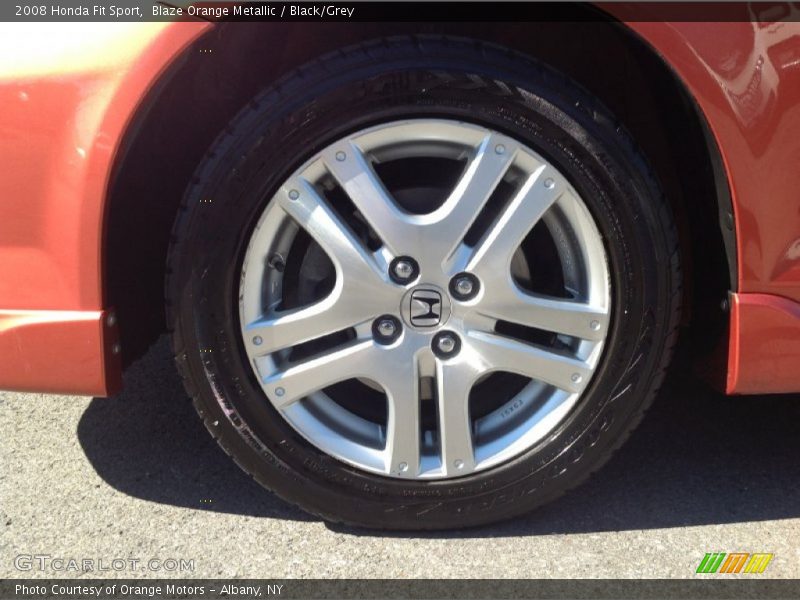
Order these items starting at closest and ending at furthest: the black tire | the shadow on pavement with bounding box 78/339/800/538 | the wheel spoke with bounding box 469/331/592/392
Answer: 1. the black tire
2. the wheel spoke with bounding box 469/331/592/392
3. the shadow on pavement with bounding box 78/339/800/538

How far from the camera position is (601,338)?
183 centimetres

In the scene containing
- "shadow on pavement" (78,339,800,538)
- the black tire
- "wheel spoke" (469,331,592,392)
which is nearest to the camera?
the black tire

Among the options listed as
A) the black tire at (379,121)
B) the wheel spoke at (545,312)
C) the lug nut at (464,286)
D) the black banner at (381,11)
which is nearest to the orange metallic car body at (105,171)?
the black banner at (381,11)

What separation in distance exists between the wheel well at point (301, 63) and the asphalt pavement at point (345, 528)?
355 mm

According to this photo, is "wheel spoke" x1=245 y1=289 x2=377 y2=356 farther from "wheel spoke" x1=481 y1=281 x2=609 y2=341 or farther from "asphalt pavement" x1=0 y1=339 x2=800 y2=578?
"asphalt pavement" x1=0 y1=339 x2=800 y2=578

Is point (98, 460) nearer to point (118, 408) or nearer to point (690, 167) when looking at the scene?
point (118, 408)

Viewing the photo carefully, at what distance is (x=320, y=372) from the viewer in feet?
5.99

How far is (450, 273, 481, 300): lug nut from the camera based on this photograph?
5.89 ft

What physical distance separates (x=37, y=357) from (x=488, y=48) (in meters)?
1.03

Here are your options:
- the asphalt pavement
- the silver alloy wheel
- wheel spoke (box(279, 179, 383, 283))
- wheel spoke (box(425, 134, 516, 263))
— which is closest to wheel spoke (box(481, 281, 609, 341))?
the silver alloy wheel

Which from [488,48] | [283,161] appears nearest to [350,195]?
[283,161]

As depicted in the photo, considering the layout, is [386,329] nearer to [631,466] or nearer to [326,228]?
[326,228]

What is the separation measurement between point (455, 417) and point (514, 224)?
0.40 m

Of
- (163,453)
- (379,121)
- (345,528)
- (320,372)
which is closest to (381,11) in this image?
(379,121)
